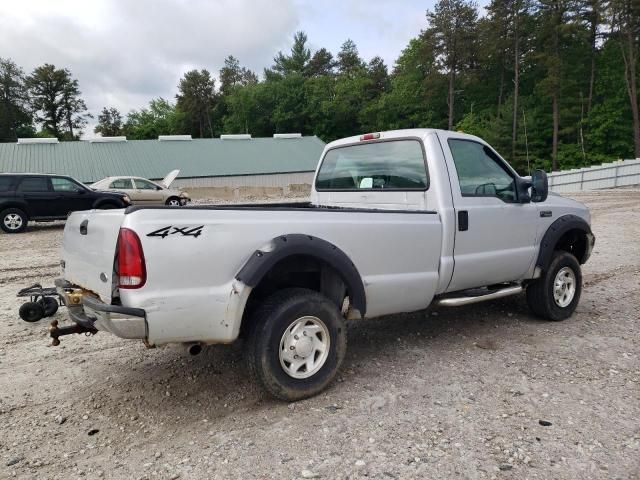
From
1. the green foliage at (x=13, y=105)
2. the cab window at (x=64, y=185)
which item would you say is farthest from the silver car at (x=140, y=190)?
the green foliage at (x=13, y=105)

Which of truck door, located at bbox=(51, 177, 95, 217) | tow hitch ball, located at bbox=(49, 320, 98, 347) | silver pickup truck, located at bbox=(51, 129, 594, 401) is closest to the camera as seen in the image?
silver pickup truck, located at bbox=(51, 129, 594, 401)

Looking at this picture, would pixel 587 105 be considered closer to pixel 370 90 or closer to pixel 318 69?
pixel 370 90

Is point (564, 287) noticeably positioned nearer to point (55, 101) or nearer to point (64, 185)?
point (64, 185)

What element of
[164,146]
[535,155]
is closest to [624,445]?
[164,146]

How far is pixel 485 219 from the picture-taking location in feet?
14.3

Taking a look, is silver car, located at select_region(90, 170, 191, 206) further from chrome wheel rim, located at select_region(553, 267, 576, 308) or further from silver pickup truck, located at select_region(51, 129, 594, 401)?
chrome wheel rim, located at select_region(553, 267, 576, 308)

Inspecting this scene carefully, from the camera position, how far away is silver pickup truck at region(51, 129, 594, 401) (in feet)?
9.44

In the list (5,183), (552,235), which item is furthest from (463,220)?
(5,183)

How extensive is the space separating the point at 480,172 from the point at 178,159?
102ft

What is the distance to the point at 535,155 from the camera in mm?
44312

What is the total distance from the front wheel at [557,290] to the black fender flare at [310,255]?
8.15 ft

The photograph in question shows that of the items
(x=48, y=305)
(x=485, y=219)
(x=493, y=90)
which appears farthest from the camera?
(x=493, y=90)

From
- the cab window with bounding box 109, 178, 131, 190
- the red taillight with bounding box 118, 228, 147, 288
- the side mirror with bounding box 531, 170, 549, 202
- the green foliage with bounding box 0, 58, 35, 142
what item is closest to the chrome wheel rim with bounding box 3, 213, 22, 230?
the cab window with bounding box 109, 178, 131, 190

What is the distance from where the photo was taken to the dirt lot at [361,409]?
8.94 ft
